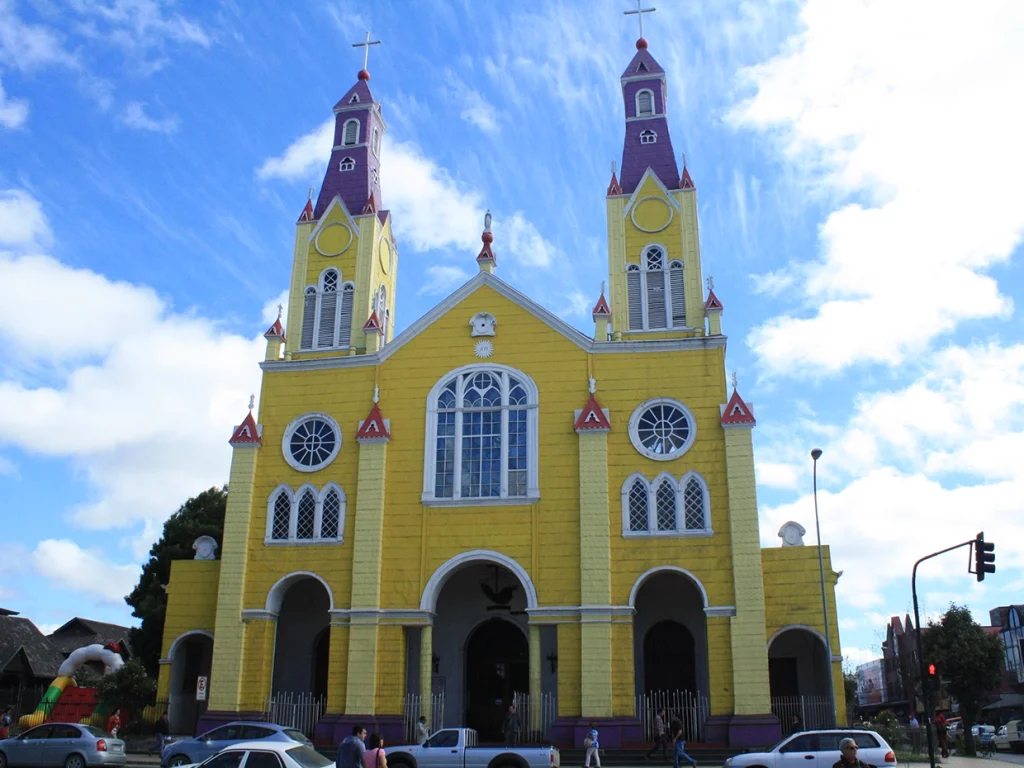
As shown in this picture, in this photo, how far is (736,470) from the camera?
28375mm

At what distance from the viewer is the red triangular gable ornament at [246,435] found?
31.3 meters

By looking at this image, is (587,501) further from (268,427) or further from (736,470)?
(268,427)

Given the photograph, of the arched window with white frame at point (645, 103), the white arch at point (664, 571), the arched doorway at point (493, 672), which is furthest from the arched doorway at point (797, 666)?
the arched window with white frame at point (645, 103)

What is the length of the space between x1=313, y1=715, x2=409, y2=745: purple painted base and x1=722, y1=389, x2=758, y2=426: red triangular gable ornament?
13.5 metres

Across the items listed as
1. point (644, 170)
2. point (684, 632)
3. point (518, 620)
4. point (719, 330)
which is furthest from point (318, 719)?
point (644, 170)

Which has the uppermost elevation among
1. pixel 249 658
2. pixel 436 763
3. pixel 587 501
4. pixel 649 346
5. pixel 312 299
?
pixel 312 299

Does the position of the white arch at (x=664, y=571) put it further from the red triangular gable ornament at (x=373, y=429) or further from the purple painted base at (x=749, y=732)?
the red triangular gable ornament at (x=373, y=429)

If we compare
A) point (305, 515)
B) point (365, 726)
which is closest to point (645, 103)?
point (305, 515)

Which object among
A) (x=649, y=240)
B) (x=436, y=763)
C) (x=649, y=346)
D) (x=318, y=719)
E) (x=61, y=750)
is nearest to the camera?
(x=436, y=763)

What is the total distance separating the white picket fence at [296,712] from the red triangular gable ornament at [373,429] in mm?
8367

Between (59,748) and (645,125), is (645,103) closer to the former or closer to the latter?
(645,125)

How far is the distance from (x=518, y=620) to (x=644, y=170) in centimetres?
1671

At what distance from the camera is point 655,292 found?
32.0 metres

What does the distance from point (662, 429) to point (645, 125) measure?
42.1 feet
